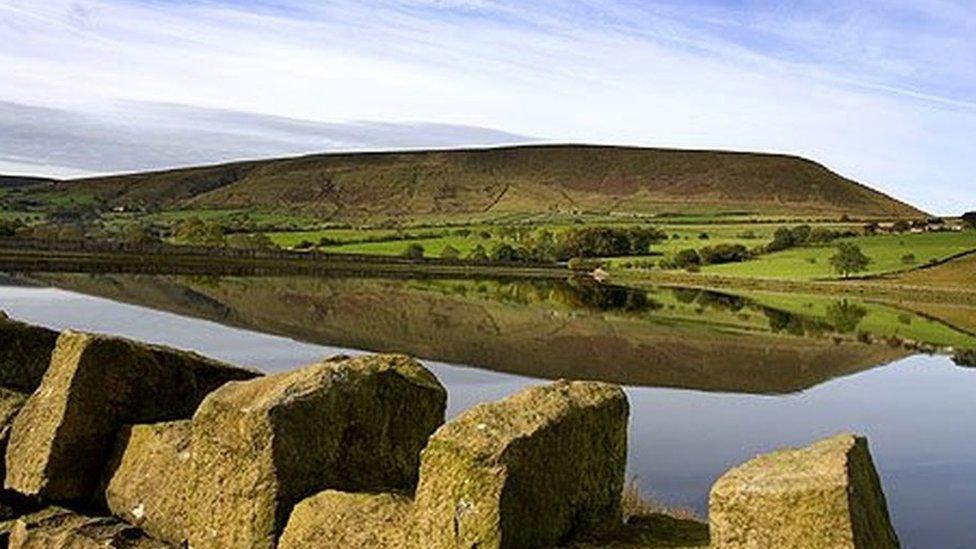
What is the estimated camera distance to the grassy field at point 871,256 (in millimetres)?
103375

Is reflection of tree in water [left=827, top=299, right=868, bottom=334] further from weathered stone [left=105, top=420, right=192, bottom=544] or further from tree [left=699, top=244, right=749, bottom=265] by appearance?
weathered stone [left=105, top=420, right=192, bottom=544]

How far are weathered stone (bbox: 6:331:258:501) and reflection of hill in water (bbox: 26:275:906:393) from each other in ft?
69.7

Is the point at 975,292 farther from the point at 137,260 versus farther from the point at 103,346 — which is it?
the point at 103,346

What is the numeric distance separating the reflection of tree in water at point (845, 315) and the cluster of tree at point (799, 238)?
4302 centimetres

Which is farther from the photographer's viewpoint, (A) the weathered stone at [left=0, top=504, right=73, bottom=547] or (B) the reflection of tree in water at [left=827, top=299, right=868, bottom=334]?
(B) the reflection of tree in water at [left=827, top=299, right=868, bottom=334]

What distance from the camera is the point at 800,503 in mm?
4484

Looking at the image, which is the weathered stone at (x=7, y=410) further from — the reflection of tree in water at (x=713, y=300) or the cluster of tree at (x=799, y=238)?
the cluster of tree at (x=799, y=238)

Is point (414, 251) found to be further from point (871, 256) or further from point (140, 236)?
point (871, 256)

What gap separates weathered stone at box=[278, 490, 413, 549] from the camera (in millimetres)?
5578

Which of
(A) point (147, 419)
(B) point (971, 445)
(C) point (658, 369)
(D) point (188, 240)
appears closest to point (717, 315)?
(C) point (658, 369)

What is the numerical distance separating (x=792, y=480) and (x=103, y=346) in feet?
15.0

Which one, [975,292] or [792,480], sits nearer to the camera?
[792,480]

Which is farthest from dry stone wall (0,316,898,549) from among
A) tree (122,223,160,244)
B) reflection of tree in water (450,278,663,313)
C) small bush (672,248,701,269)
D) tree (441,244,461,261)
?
small bush (672,248,701,269)

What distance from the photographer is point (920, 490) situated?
16.9m
